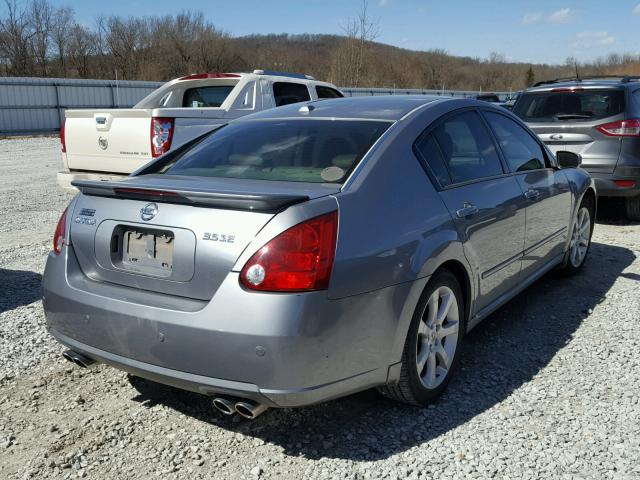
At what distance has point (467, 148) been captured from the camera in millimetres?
3859

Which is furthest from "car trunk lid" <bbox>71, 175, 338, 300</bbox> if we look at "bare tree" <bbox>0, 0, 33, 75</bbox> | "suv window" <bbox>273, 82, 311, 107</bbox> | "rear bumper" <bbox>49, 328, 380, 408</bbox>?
"bare tree" <bbox>0, 0, 33, 75</bbox>

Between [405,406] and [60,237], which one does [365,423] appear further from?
[60,237]

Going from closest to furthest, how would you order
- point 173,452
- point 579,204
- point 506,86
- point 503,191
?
point 173,452 < point 503,191 < point 579,204 < point 506,86

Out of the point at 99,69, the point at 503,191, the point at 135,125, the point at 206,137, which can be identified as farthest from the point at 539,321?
the point at 99,69

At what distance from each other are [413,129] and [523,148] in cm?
160

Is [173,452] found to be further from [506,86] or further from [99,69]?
[506,86]

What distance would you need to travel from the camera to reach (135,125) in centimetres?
693

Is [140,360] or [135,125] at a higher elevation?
[135,125]

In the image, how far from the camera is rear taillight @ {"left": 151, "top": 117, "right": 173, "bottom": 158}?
22.4 ft

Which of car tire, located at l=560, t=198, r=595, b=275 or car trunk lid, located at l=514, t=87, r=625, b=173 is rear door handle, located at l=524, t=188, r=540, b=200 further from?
car trunk lid, located at l=514, t=87, r=625, b=173

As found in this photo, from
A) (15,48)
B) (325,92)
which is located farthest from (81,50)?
(325,92)

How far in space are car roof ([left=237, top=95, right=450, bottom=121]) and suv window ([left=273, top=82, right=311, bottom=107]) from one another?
17.0 feet

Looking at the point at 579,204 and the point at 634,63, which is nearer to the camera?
the point at 579,204

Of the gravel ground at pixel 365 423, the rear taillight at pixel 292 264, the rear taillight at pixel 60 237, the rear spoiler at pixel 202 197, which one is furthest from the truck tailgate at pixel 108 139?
the rear taillight at pixel 292 264
